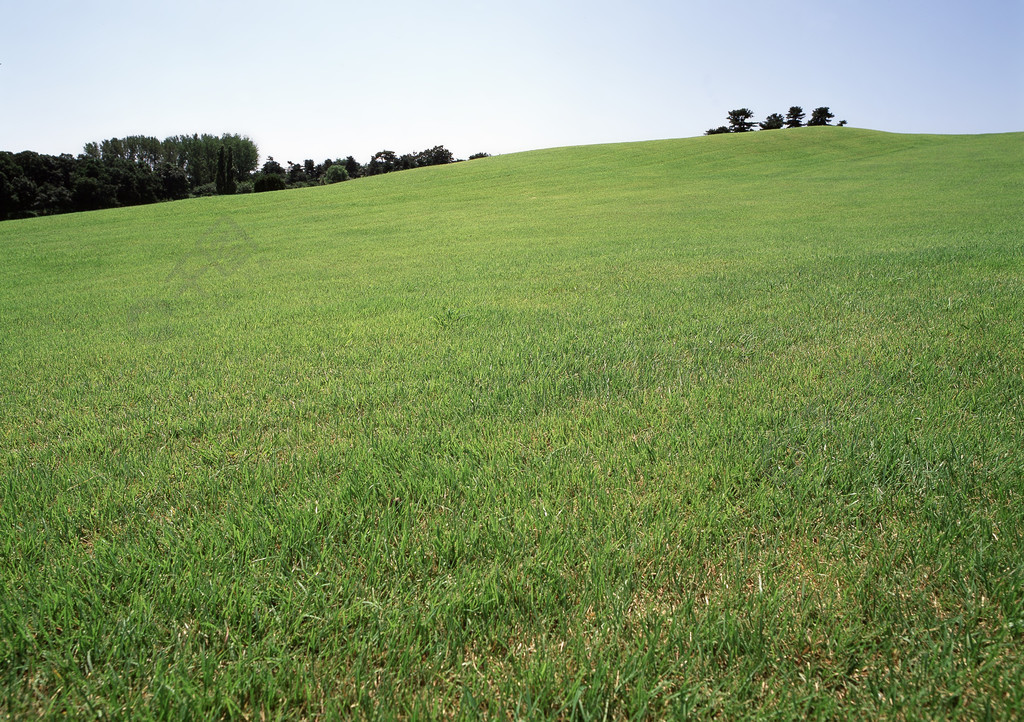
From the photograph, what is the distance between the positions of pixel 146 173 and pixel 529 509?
79251mm

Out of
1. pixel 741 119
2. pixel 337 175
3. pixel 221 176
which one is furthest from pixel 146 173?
pixel 741 119

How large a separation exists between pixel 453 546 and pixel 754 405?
6.13ft

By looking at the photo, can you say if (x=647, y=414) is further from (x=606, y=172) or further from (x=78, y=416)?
(x=606, y=172)

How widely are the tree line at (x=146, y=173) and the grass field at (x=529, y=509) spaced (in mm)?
52863

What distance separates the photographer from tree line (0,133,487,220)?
52.6m

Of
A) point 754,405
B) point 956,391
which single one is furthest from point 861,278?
point 754,405

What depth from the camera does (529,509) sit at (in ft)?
6.73

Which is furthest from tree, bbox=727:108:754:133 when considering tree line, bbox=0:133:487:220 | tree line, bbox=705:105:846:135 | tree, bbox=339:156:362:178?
tree, bbox=339:156:362:178

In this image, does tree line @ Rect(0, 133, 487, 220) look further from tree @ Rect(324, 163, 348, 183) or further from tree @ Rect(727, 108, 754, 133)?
tree @ Rect(727, 108, 754, 133)

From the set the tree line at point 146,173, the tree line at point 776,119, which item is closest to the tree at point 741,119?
the tree line at point 776,119

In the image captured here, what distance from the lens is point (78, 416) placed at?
10.4 ft

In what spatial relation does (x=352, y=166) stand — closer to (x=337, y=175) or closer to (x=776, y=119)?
(x=337, y=175)

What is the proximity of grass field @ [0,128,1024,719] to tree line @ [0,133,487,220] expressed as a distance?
52.9 meters

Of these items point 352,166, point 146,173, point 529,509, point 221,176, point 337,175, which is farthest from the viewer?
point 352,166
